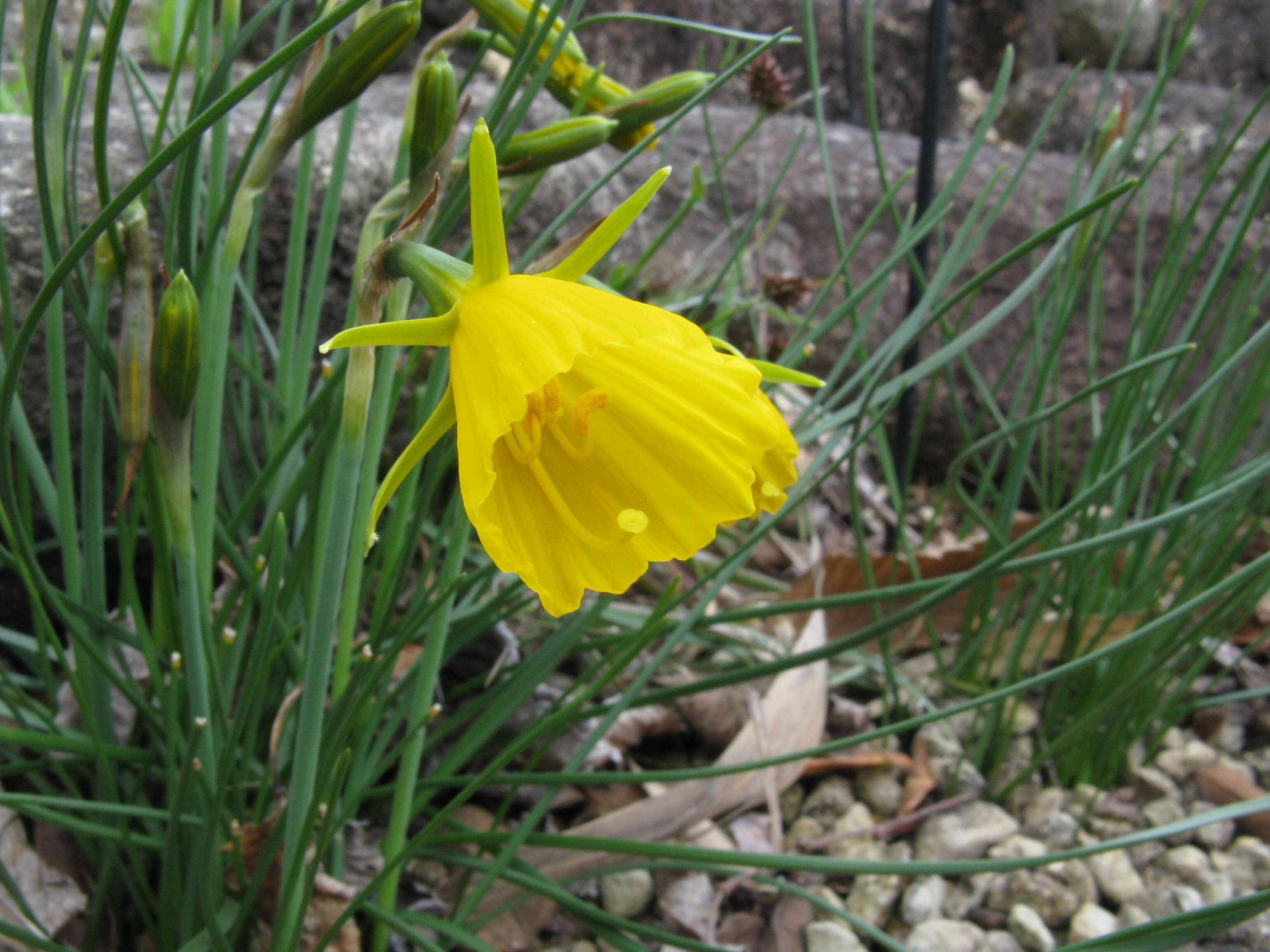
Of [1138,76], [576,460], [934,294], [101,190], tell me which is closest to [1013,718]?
[934,294]

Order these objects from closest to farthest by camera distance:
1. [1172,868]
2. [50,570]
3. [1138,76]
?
[1172,868]
[50,570]
[1138,76]

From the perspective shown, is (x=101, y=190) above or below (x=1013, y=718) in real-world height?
above

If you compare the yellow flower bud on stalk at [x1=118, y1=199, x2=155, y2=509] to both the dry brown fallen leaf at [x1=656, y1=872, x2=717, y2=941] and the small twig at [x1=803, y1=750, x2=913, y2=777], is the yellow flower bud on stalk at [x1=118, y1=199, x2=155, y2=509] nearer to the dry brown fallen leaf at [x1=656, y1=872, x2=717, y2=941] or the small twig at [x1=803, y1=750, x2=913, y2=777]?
the dry brown fallen leaf at [x1=656, y1=872, x2=717, y2=941]

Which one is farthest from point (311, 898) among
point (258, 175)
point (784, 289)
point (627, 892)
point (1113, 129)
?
point (1113, 129)

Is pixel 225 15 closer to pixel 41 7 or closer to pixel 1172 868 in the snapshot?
pixel 41 7

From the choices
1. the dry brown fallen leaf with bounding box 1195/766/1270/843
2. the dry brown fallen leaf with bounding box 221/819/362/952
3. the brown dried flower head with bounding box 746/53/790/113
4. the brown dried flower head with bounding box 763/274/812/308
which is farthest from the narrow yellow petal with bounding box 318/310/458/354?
the dry brown fallen leaf with bounding box 1195/766/1270/843

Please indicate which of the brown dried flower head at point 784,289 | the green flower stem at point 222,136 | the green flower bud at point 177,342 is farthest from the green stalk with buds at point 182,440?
the brown dried flower head at point 784,289

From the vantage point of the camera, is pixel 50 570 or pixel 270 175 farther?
pixel 50 570
